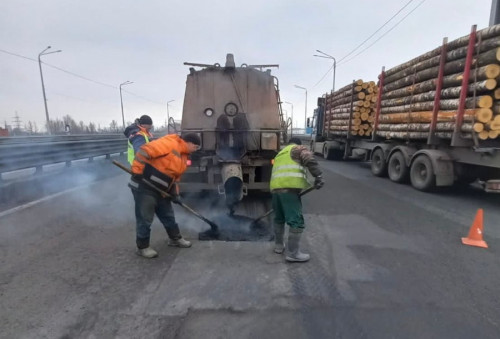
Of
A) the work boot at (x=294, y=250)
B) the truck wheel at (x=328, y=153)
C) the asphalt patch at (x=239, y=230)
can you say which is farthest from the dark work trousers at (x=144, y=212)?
the truck wheel at (x=328, y=153)

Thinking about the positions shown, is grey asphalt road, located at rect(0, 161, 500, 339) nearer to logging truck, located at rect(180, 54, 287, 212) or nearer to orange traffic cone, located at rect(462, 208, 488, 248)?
orange traffic cone, located at rect(462, 208, 488, 248)

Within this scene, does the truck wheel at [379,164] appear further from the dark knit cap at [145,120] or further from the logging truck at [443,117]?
the dark knit cap at [145,120]

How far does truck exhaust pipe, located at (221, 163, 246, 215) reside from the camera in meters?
5.20

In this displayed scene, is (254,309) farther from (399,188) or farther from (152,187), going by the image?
(399,188)

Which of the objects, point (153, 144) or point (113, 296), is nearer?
point (113, 296)

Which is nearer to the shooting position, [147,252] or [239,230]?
[147,252]

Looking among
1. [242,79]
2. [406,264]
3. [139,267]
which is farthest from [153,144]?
[242,79]

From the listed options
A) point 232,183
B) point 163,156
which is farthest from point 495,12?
point 163,156

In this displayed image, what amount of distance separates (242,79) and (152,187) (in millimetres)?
3746

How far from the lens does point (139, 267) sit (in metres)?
3.21

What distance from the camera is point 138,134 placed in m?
5.07

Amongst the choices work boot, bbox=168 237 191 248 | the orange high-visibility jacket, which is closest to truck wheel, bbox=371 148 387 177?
work boot, bbox=168 237 191 248

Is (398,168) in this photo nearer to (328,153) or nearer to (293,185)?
(293,185)

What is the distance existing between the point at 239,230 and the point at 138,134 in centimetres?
230
